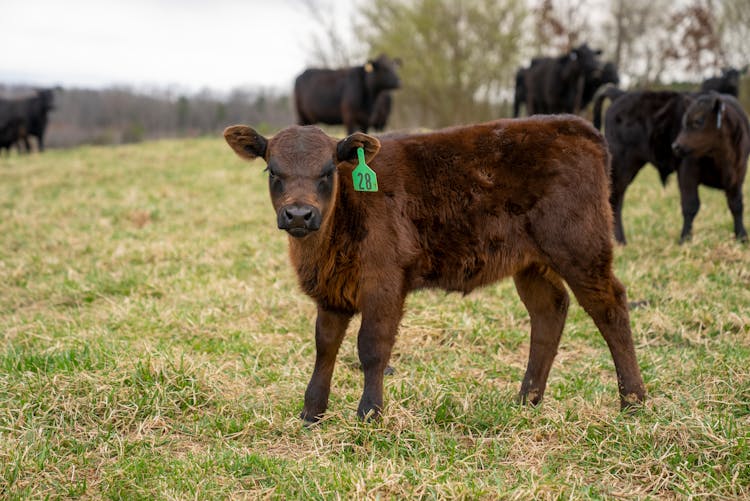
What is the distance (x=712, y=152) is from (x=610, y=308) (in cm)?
528

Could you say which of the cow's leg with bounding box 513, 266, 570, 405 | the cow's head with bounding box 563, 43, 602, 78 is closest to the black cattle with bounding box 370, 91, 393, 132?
the cow's head with bounding box 563, 43, 602, 78

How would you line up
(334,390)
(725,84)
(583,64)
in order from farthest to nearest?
(583,64) < (725,84) < (334,390)

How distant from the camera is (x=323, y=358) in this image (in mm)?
4203

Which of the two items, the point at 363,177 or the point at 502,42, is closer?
the point at 363,177

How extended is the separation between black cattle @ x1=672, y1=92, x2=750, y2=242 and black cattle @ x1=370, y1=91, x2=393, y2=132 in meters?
8.95

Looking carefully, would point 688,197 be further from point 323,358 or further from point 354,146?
point 323,358

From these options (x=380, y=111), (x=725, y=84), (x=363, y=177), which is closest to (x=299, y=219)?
(x=363, y=177)

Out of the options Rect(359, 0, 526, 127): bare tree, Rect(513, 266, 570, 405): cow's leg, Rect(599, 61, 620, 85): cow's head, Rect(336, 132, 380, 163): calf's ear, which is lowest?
Rect(513, 266, 570, 405): cow's leg

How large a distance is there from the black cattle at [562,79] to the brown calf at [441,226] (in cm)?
1120

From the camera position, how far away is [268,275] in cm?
745

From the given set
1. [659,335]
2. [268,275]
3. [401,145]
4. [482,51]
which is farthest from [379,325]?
[482,51]

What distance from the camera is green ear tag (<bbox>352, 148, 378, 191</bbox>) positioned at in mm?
3912

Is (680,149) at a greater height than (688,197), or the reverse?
(680,149)

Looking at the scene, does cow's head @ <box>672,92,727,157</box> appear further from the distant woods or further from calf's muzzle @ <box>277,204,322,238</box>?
the distant woods
